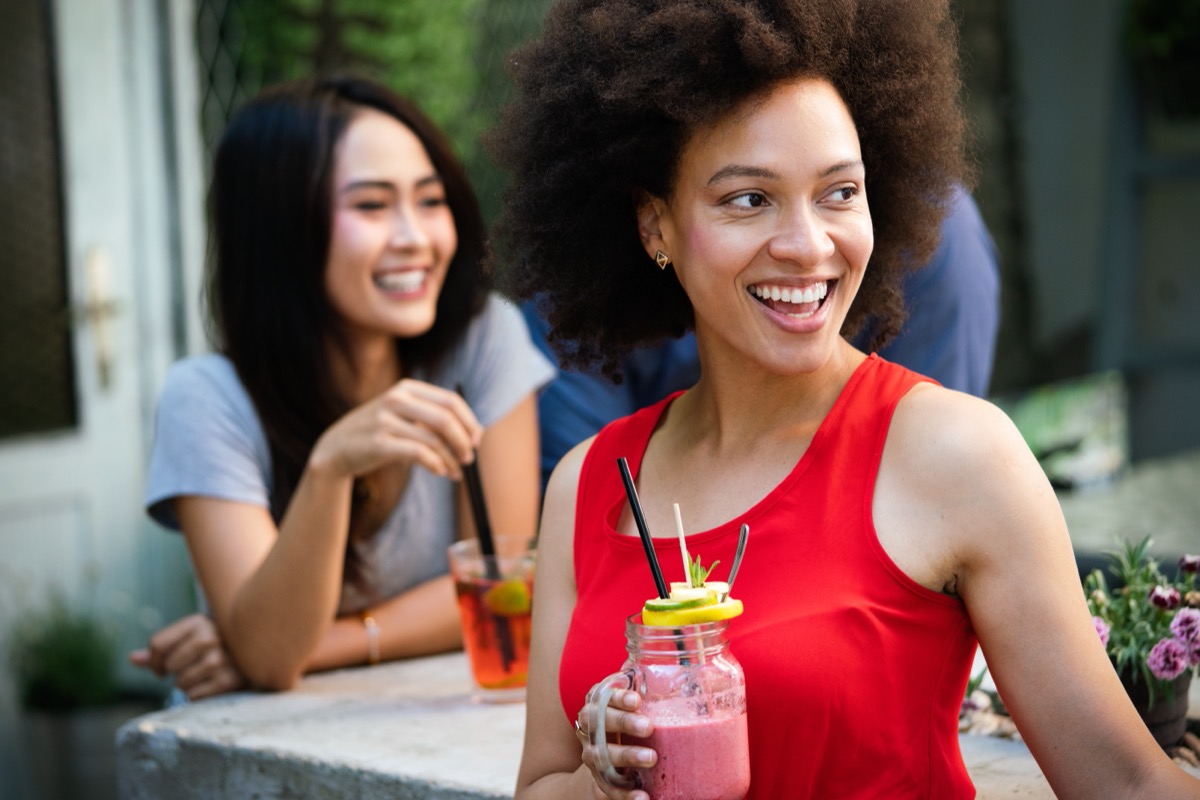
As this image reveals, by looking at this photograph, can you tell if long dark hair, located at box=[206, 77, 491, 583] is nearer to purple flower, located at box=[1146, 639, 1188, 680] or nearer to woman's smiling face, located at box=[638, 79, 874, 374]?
woman's smiling face, located at box=[638, 79, 874, 374]

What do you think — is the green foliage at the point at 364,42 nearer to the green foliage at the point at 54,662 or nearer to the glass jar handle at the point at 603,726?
the green foliage at the point at 54,662

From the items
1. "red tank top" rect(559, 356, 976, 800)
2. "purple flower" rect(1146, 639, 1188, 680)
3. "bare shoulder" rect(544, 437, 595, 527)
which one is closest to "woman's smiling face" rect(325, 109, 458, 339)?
"bare shoulder" rect(544, 437, 595, 527)

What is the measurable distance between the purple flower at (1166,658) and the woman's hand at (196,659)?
4.80 feet

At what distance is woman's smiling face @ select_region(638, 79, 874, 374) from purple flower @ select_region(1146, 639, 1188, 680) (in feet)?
1.77

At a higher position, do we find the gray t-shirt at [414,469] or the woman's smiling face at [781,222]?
the woman's smiling face at [781,222]

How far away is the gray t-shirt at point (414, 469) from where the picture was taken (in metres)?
2.42

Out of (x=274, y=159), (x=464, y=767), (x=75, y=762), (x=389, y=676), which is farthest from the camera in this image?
(x=75, y=762)

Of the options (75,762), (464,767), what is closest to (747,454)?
(464,767)

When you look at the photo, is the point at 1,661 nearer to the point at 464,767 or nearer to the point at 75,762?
the point at 75,762

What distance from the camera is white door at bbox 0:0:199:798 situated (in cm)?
407

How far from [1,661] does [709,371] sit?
10.3 ft

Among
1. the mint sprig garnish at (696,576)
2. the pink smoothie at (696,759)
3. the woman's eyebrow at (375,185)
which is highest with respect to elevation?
the woman's eyebrow at (375,185)

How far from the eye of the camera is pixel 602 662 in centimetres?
152

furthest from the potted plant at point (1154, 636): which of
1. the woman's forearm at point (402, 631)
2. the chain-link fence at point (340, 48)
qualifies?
the chain-link fence at point (340, 48)
